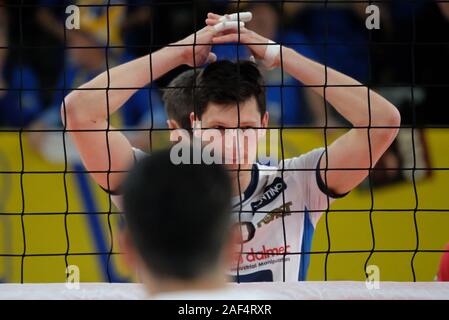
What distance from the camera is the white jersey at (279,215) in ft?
10.2

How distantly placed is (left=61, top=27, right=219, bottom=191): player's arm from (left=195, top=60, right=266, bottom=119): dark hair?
3.1 inches

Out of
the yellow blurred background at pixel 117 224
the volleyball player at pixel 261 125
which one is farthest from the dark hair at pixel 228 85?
the yellow blurred background at pixel 117 224

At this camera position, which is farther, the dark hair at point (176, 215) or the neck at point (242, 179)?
the neck at point (242, 179)

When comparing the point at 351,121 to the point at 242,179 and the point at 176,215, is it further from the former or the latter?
the point at 176,215

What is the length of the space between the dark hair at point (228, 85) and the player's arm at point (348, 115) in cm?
12

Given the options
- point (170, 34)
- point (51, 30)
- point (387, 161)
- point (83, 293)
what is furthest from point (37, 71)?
point (83, 293)

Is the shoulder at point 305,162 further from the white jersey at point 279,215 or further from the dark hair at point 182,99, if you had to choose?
the dark hair at point 182,99

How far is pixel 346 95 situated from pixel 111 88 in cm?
83

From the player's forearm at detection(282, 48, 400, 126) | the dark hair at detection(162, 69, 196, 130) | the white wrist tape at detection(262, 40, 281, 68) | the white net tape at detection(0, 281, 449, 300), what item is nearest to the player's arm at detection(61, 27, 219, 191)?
the dark hair at detection(162, 69, 196, 130)

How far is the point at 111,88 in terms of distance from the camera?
3205 millimetres

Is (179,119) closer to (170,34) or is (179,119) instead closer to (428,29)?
(170,34)

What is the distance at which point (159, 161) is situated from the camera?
1692 mm

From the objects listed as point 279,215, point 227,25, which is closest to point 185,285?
point 279,215

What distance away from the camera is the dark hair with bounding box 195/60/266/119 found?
10.5ft
